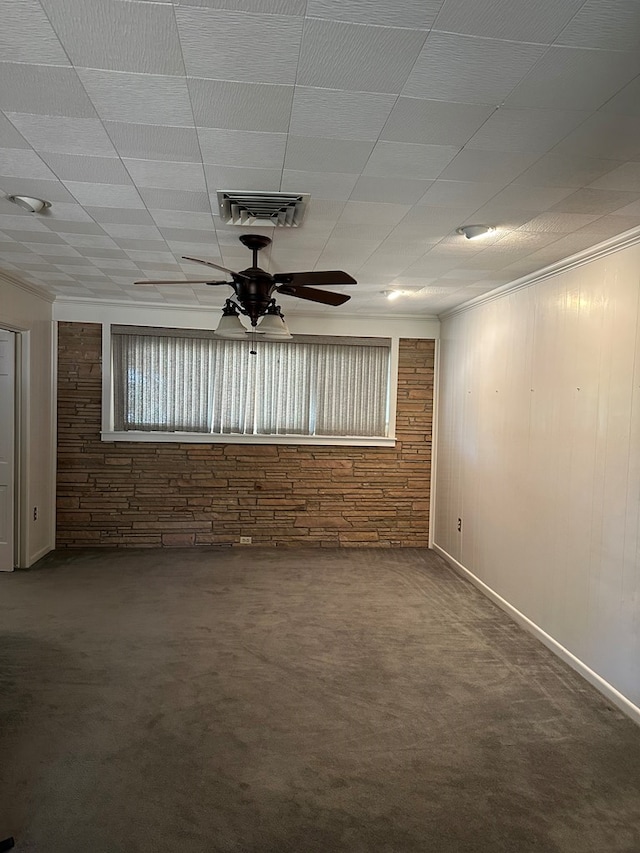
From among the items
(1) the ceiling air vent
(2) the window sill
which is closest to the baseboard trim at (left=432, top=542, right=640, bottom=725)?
(2) the window sill

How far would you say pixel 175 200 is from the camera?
2.65 metres

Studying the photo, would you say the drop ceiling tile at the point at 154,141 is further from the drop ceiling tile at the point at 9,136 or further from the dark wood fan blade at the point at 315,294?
the dark wood fan blade at the point at 315,294

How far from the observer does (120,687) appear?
304 centimetres

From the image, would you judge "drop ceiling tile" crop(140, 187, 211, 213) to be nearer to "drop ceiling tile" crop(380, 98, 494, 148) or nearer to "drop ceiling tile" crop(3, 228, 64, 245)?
"drop ceiling tile" crop(3, 228, 64, 245)

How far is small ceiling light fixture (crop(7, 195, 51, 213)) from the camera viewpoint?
266 centimetres

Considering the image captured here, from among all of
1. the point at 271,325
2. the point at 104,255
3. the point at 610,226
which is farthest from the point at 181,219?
the point at 610,226

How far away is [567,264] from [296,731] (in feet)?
10.1

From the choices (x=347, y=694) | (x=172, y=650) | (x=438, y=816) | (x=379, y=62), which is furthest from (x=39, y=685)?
(x=379, y=62)

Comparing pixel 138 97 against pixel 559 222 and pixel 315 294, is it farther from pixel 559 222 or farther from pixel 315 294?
pixel 559 222

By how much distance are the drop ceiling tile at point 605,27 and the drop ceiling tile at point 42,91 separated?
52.9 inches

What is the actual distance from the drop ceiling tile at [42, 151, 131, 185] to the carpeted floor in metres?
2.46

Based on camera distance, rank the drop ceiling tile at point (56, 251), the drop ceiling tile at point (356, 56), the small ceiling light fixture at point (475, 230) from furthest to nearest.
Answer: the drop ceiling tile at point (56, 251) → the small ceiling light fixture at point (475, 230) → the drop ceiling tile at point (356, 56)

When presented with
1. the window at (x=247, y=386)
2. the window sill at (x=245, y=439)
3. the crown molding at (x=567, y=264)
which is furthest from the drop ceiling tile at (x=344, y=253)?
the window sill at (x=245, y=439)

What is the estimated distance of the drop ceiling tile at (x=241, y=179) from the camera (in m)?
2.28
